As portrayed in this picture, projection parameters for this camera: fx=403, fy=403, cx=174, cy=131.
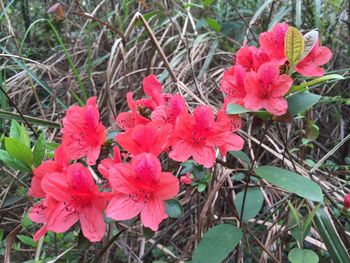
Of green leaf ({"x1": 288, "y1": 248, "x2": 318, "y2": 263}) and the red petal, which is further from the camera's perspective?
green leaf ({"x1": 288, "y1": 248, "x2": 318, "y2": 263})

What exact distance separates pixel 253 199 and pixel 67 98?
3.77ft

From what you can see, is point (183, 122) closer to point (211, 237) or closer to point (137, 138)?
point (137, 138)

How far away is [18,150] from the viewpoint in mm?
855

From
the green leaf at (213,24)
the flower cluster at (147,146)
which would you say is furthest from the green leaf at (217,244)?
A: the green leaf at (213,24)

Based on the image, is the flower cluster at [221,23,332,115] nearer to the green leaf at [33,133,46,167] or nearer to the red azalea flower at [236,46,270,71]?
the red azalea flower at [236,46,270,71]

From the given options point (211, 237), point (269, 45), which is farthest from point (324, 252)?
point (269, 45)

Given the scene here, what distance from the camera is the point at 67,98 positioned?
72.9 inches

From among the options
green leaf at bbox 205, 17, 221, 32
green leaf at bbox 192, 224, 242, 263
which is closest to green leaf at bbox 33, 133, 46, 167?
green leaf at bbox 192, 224, 242, 263

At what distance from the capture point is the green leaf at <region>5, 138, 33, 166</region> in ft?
2.78

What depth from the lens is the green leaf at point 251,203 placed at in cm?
96

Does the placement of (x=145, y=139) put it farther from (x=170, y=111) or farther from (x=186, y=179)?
(x=186, y=179)

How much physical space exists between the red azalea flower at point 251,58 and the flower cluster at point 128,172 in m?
0.13

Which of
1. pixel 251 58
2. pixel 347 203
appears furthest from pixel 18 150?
pixel 347 203

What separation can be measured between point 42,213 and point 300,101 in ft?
1.81
